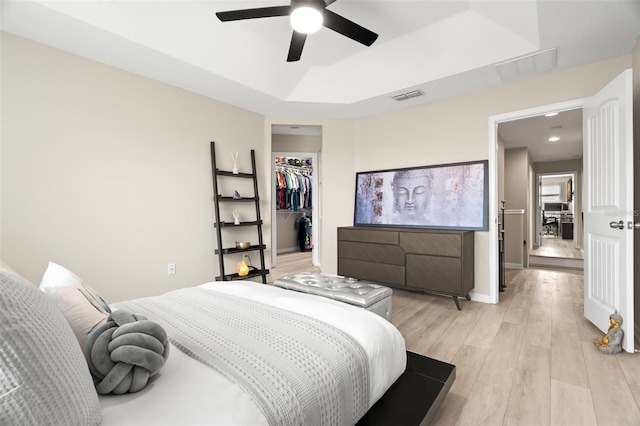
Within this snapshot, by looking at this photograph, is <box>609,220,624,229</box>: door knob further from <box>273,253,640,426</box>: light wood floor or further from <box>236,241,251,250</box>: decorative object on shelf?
<box>236,241,251,250</box>: decorative object on shelf

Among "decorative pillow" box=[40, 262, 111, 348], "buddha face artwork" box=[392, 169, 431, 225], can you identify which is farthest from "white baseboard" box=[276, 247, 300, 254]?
"decorative pillow" box=[40, 262, 111, 348]

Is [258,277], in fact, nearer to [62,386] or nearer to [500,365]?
[500,365]

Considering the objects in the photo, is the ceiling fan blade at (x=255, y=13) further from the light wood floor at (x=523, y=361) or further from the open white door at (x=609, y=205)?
the light wood floor at (x=523, y=361)

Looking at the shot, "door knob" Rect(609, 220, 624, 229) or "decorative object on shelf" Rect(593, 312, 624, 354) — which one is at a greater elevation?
"door knob" Rect(609, 220, 624, 229)

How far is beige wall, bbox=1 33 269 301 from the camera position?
230 cm

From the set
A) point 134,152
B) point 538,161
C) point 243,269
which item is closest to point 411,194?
point 243,269

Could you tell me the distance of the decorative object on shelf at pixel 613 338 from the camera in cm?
205

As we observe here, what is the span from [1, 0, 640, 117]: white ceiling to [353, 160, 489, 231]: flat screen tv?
87 cm

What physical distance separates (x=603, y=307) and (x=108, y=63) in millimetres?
4555

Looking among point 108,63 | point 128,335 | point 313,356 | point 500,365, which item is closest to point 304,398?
point 313,356

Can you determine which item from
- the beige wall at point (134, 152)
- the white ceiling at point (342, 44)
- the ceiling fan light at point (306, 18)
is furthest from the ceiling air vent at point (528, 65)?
the ceiling fan light at point (306, 18)

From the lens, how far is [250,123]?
3.98 metres

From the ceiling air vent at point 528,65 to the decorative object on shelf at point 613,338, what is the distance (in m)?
2.10

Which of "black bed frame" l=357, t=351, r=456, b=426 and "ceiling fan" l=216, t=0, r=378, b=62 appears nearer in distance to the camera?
"black bed frame" l=357, t=351, r=456, b=426
